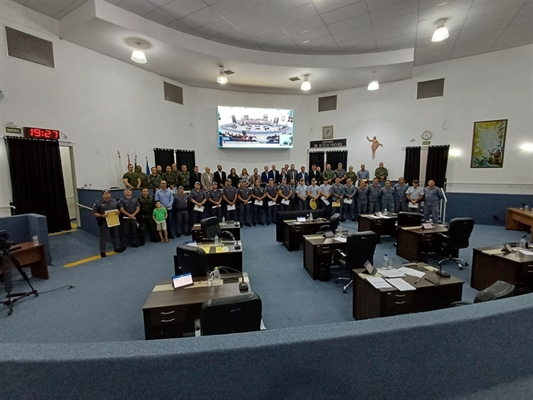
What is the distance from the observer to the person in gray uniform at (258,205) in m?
8.70

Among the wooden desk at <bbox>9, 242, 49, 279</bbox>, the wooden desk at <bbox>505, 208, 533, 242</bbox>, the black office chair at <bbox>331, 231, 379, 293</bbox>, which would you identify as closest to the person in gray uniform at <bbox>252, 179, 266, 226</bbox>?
the black office chair at <bbox>331, 231, 379, 293</bbox>

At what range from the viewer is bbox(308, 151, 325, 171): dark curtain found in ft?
38.0

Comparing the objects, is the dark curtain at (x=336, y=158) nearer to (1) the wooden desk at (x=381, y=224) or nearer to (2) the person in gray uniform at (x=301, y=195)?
(2) the person in gray uniform at (x=301, y=195)

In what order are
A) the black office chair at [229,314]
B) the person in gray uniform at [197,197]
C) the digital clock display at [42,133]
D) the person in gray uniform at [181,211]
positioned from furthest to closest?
the person in gray uniform at [197,197] → the person in gray uniform at [181,211] → the digital clock display at [42,133] → the black office chair at [229,314]

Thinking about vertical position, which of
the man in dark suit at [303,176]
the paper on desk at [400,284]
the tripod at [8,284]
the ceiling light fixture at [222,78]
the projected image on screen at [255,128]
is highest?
the ceiling light fixture at [222,78]

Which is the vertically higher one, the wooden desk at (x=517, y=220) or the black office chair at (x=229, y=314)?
the black office chair at (x=229, y=314)

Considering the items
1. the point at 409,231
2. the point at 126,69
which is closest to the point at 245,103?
the point at 126,69

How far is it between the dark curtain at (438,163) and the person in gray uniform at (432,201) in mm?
2453

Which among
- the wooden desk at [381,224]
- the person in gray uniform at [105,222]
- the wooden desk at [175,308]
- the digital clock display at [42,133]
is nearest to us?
the wooden desk at [175,308]

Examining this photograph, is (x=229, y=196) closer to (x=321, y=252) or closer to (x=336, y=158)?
(x=321, y=252)

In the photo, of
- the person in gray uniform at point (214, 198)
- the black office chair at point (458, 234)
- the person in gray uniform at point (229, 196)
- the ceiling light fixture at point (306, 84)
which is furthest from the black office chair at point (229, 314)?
the ceiling light fixture at point (306, 84)

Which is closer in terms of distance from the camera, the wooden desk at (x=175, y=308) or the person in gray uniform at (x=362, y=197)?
the wooden desk at (x=175, y=308)

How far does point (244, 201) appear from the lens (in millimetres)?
8484

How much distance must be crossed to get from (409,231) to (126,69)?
31.2 ft
